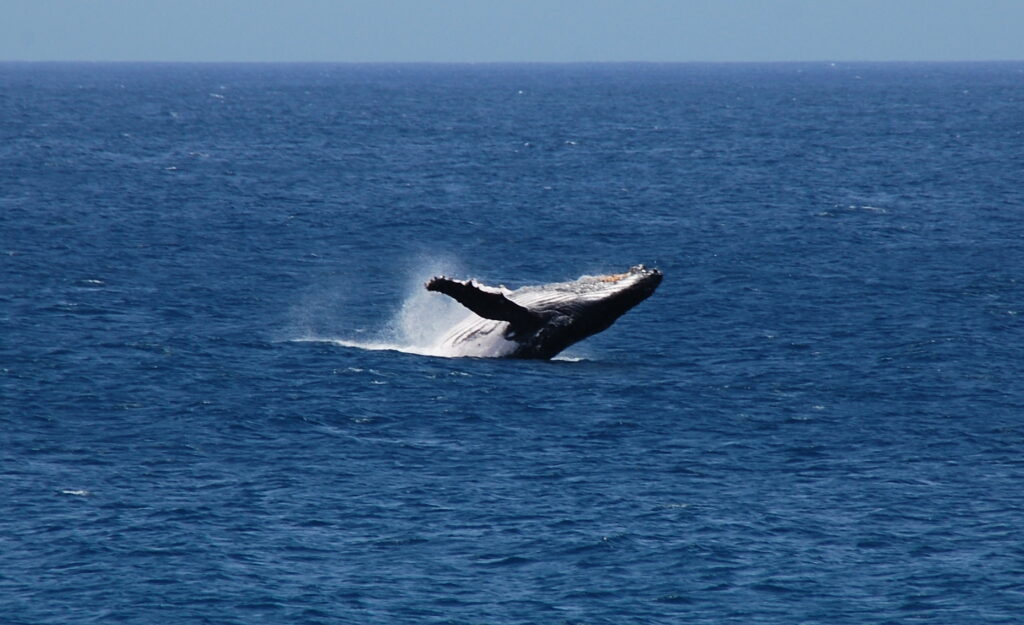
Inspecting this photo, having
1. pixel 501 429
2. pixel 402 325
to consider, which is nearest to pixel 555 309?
pixel 501 429

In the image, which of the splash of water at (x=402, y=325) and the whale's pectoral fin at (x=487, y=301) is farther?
the splash of water at (x=402, y=325)

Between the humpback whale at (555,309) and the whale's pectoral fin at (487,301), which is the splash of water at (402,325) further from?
the whale's pectoral fin at (487,301)

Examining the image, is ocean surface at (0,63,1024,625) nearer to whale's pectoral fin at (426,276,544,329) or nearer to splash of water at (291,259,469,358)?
splash of water at (291,259,469,358)

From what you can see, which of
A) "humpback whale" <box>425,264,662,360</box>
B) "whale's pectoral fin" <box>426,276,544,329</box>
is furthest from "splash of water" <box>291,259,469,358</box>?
"whale's pectoral fin" <box>426,276,544,329</box>

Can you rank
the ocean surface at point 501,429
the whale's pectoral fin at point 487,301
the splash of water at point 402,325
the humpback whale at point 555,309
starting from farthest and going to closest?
the splash of water at point 402,325 < the humpback whale at point 555,309 < the whale's pectoral fin at point 487,301 < the ocean surface at point 501,429

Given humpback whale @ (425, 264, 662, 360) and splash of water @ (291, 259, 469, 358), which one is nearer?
humpback whale @ (425, 264, 662, 360)

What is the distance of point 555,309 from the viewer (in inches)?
1943

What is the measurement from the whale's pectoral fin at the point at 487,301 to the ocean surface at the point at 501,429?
2092 millimetres

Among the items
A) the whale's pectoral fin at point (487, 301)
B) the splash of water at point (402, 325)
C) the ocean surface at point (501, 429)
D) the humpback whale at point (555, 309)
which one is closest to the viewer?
the ocean surface at point (501, 429)

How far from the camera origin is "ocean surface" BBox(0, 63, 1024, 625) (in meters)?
33.3

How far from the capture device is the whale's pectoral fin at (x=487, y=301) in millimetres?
44469

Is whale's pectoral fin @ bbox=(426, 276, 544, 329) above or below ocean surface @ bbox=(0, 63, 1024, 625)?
above

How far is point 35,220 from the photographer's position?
294 ft

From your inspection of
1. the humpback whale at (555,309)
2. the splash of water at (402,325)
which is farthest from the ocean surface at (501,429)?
the humpback whale at (555,309)
